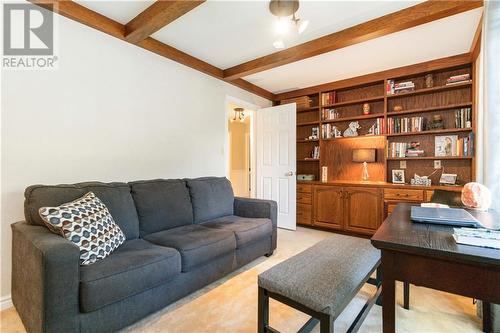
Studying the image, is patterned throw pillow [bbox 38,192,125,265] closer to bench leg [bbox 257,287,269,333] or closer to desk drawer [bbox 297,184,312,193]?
bench leg [bbox 257,287,269,333]

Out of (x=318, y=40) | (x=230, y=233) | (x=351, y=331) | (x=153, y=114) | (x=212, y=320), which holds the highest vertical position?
(x=318, y=40)

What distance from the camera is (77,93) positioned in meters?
2.16

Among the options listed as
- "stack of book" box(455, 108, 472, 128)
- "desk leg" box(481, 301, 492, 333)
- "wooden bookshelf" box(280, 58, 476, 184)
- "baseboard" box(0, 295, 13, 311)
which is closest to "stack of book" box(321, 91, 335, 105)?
"wooden bookshelf" box(280, 58, 476, 184)

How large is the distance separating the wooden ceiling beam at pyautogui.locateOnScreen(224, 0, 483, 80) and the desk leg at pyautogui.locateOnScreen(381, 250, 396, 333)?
2172mm

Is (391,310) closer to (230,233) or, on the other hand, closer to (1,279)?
(230,233)

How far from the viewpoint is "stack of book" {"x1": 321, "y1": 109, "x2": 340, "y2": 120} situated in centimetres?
405

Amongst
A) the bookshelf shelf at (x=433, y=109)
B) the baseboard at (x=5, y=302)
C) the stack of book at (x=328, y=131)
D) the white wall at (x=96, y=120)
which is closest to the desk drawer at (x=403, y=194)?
the bookshelf shelf at (x=433, y=109)

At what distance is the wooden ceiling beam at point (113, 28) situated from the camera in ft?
6.60

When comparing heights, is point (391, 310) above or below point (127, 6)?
below

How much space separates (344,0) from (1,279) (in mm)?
3443

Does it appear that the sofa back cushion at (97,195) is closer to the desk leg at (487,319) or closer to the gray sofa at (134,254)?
the gray sofa at (134,254)

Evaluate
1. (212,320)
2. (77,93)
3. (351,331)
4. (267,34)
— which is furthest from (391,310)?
(77,93)

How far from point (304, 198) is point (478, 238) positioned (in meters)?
3.14

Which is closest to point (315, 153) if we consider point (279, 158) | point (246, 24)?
point (279, 158)
